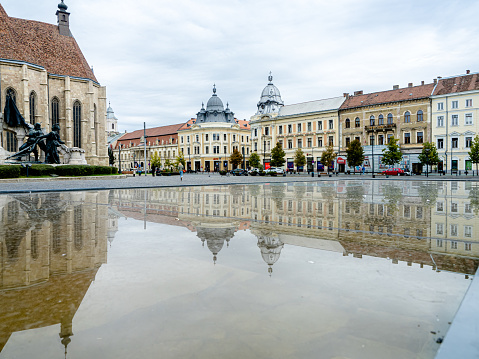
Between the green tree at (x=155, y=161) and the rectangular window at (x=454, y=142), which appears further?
the green tree at (x=155, y=161)

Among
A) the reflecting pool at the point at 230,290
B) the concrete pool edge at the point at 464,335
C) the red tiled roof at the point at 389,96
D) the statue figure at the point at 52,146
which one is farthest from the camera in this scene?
the red tiled roof at the point at 389,96

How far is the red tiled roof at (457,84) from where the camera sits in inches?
2035

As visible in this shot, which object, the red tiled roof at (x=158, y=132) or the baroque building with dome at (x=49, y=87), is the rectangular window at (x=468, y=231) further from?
the red tiled roof at (x=158, y=132)

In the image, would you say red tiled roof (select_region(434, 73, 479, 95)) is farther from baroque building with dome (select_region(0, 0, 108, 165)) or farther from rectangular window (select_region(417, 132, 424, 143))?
baroque building with dome (select_region(0, 0, 108, 165))

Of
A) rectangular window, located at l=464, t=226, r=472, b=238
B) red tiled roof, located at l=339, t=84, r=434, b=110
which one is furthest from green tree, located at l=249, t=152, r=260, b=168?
rectangular window, located at l=464, t=226, r=472, b=238

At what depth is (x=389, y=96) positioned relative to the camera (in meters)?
58.5

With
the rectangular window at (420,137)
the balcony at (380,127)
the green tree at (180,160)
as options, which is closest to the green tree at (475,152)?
the rectangular window at (420,137)

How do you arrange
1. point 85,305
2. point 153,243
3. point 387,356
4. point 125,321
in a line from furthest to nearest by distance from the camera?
point 153,243 → point 85,305 → point 125,321 → point 387,356

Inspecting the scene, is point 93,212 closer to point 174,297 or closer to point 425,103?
point 174,297

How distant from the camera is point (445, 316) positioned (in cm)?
309

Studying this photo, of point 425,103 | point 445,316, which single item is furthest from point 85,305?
point 425,103

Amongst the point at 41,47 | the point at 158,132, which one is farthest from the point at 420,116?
the point at 158,132

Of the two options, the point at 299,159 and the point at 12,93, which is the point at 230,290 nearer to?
the point at 12,93

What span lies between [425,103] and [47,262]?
6032 centimetres
